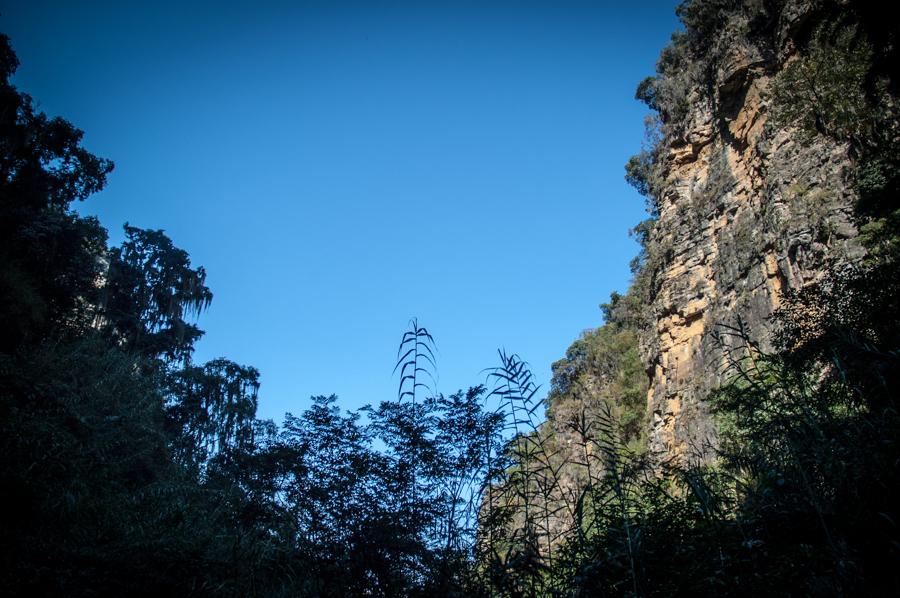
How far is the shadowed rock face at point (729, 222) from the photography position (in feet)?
38.0

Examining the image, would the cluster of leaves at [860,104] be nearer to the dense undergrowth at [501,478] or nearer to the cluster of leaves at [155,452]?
the dense undergrowth at [501,478]

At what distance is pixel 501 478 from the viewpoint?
4.18 meters

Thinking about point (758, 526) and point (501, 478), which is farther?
point (501, 478)

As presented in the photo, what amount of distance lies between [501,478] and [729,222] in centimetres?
1523

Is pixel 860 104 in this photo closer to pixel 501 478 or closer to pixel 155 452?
pixel 501 478

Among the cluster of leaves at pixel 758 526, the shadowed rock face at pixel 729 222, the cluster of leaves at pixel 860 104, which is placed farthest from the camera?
the shadowed rock face at pixel 729 222

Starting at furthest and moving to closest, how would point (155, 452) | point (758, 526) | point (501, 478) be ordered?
point (155, 452) < point (501, 478) < point (758, 526)

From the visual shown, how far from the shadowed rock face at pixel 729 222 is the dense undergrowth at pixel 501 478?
1089 millimetres

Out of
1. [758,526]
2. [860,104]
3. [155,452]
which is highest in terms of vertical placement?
[860,104]

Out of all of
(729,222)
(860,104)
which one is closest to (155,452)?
(729,222)

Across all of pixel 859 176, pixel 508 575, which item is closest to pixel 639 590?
pixel 508 575

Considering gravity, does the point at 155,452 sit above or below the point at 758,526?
above

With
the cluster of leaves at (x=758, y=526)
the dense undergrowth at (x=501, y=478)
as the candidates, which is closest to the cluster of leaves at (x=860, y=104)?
the dense undergrowth at (x=501, y=478)

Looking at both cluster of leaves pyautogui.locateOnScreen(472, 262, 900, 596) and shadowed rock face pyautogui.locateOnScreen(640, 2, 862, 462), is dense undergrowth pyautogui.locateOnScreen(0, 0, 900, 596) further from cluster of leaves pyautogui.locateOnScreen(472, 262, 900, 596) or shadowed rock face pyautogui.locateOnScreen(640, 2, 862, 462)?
shadowed rock face pyautogui.locateOnScreen(640, 2, 862, 462)
